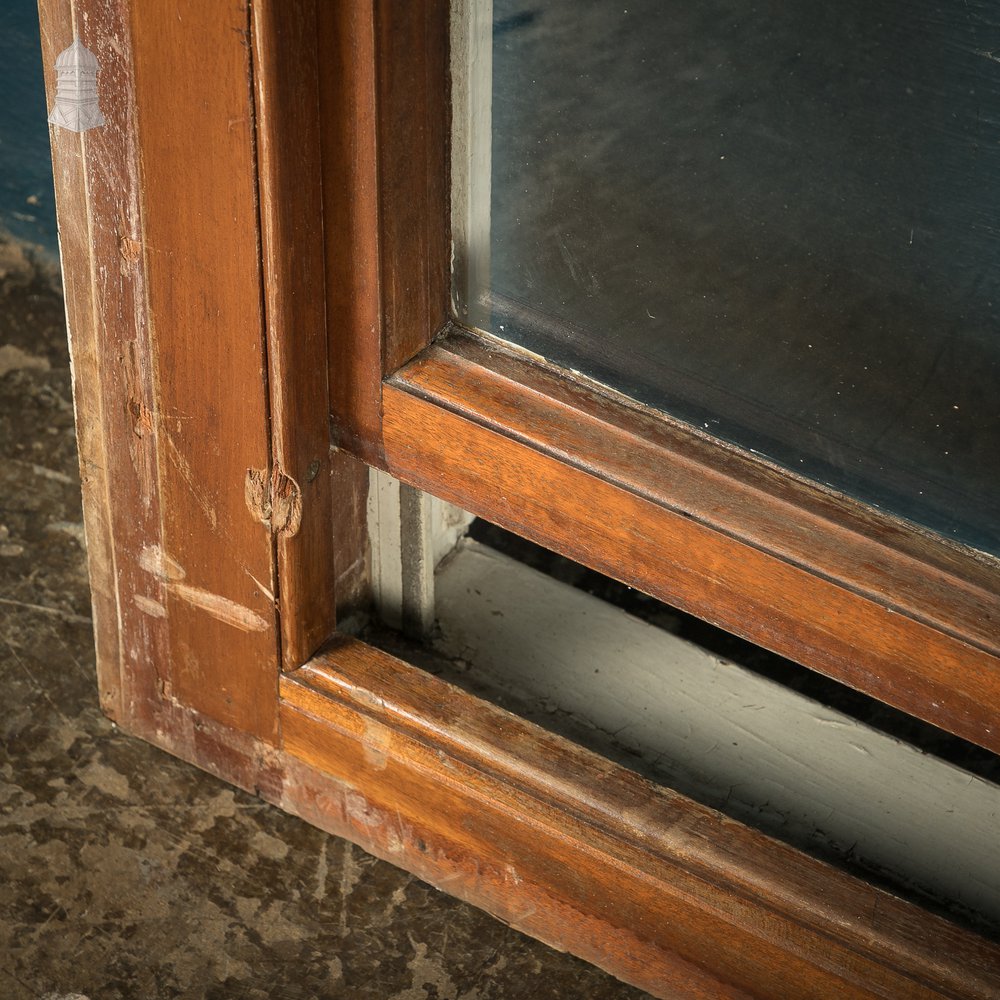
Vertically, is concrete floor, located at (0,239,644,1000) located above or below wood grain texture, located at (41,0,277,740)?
below

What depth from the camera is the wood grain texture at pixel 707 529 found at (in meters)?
1.14

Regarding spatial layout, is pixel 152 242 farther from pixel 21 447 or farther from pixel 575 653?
pixel 21 447

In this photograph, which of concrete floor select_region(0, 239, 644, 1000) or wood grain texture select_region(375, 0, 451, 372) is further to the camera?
concrete floor select_region(0, 239, 644, 1000)

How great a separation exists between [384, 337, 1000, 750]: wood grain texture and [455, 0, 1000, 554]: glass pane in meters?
0.03

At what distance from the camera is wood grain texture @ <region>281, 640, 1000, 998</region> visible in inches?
49.4

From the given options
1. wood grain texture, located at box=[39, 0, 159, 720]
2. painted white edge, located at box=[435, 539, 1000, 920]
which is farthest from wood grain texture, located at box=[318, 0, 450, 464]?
painted white edge, located at box=[435, 539, 1000, 920]

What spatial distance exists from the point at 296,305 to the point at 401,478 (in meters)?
0.18

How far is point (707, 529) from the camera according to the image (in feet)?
3.90

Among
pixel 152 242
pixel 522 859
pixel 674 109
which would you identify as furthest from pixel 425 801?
pixel 674 109

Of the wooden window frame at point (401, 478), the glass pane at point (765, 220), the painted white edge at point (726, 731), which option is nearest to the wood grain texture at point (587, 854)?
the wooden window frame at point (401, 478)

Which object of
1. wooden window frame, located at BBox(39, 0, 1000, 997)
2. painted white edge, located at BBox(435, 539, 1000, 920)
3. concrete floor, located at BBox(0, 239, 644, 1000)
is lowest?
concrete floor, located at BBox(0, 239, 644, 1000)

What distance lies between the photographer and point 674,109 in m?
1.11

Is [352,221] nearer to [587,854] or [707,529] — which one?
[707,529]

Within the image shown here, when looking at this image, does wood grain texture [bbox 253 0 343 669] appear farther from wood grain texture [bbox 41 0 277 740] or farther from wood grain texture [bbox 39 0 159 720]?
wood grain texture [bbox 39 0 159 720]
